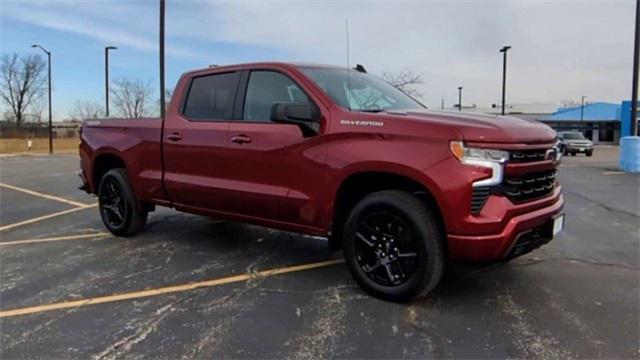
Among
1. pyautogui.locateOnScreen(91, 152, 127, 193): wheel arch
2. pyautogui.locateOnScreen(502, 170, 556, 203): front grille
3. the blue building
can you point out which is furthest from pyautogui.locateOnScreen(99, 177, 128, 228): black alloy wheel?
the blue building

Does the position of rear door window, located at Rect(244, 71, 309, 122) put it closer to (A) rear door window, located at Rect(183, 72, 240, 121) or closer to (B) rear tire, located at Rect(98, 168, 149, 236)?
(A) rear door window, located at Rect(183, 72, 240, 121)

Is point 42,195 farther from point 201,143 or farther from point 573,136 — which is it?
point 573,136

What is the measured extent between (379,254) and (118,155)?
3674 mm

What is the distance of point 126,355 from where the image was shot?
140 inches

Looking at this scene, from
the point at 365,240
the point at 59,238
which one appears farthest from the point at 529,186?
the point at 59,238

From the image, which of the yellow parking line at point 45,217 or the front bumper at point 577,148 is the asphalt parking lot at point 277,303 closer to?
the yellow parking line at point 45,217

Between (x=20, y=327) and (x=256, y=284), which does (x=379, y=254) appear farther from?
(x=20, y=327)

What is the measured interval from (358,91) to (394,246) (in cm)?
152

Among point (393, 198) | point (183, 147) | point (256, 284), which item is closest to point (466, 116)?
point (393, 198)

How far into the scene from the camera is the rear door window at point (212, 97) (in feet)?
18.3

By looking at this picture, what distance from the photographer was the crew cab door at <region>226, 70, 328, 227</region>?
15.8 ft

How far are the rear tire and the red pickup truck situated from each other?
61 cm

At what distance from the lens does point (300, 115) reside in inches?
181

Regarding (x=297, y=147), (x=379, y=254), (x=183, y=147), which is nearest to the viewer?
(x=379, y=254)
